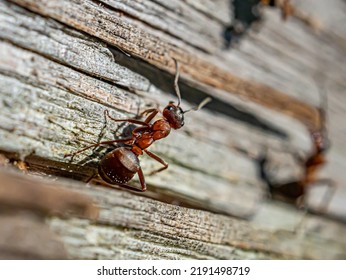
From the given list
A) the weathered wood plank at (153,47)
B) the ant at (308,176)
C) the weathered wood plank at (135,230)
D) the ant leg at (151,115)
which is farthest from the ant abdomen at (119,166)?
the ant at (308,176)

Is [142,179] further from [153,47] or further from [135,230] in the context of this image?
[153,47]

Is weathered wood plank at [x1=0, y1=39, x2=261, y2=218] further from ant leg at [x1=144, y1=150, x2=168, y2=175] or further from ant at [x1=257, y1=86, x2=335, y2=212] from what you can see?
ant at [x1=257, y1=86, x2=335, y2=212]

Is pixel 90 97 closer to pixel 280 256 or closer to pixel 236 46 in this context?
pixel 236 46

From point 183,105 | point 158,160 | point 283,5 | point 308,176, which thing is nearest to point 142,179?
point 158,160

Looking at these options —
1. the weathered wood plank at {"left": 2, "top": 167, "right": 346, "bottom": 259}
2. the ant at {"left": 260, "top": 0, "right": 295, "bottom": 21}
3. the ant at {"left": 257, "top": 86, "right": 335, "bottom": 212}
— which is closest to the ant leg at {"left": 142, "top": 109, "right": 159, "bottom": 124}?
the weathered wood plank at {"left": 2, "top": 167, "right": 346, "bottom": 259}
